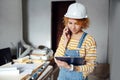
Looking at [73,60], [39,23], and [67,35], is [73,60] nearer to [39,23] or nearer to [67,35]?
[67,35]

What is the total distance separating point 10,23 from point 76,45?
344 centimetres

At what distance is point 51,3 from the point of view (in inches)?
215

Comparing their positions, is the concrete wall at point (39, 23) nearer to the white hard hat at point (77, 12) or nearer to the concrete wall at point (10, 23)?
the concrete wall at point (10, 23)

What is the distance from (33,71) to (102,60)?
3165 millimetres

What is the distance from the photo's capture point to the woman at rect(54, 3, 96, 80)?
143 centimetres

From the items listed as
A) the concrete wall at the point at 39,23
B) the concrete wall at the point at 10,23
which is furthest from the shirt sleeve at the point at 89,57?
the concrete wall at the point at 39,23

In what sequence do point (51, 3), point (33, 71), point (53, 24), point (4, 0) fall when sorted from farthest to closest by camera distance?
point (53, 24) < point (51, 3) < point (4, 0) < point (33, 71)

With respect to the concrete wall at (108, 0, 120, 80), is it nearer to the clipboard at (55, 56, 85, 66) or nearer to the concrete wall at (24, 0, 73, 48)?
the clipboard at (55, 56, 85, 66)

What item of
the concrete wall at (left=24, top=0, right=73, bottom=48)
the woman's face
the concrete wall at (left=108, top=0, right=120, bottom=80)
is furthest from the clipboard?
the concrete wall at (left=24, top=0, right=73, bottom=48)

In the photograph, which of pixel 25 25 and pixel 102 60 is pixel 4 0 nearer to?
pixel 25 25

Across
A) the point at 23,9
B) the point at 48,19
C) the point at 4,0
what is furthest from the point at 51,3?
the point at 4,0

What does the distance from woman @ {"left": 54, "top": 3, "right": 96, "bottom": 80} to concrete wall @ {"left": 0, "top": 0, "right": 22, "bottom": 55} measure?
10.0ft

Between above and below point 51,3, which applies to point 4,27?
below

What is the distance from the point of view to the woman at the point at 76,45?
1.43 m
